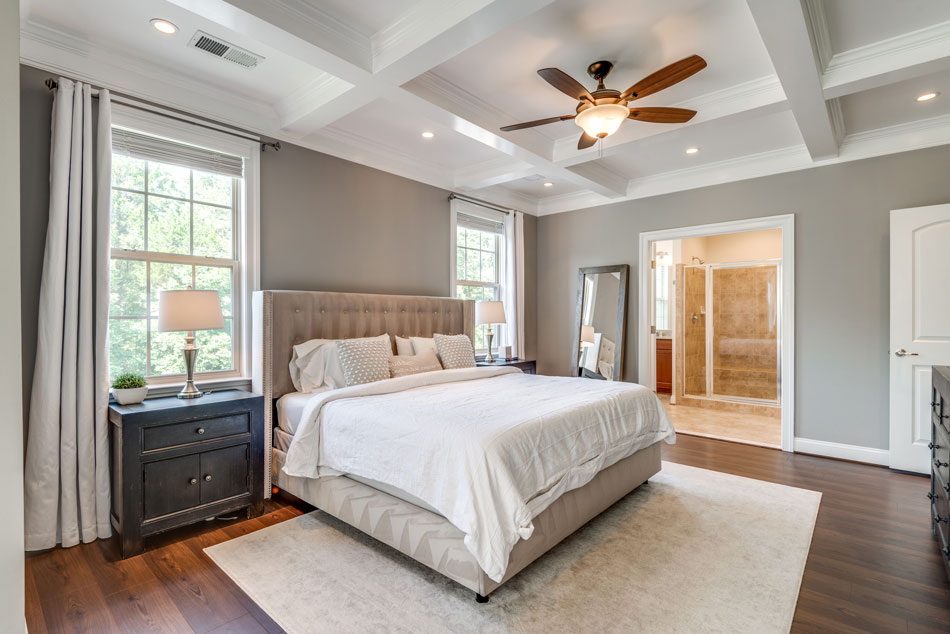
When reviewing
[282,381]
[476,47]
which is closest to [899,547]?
[476,47]

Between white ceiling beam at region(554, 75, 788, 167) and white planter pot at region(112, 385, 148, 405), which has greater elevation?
white ceiling beam at region(554, 75, 788, 167)

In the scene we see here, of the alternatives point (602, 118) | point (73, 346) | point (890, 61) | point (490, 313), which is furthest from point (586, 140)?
point (73, 346)

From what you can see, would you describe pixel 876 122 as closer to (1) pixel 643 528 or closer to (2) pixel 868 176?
(2) pixel 868 176

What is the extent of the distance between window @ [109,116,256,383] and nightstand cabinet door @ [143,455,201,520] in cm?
67

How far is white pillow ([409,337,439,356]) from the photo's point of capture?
3.96 m

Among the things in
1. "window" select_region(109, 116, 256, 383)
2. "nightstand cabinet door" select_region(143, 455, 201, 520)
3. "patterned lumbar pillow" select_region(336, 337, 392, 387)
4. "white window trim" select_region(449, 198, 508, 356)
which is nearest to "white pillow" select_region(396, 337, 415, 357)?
"patterned lumbar pillow" select_region(336, 337, 392, 387)

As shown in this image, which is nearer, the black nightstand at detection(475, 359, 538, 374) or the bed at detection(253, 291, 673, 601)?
the bed at detection(253, 291, 673, 601)

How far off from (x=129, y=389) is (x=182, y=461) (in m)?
0.50

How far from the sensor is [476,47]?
2.62 meters

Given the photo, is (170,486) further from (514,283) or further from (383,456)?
(514,283)

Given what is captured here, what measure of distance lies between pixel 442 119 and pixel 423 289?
185 cm

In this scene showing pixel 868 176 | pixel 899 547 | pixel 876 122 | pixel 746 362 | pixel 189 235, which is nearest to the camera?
pixel 899 547

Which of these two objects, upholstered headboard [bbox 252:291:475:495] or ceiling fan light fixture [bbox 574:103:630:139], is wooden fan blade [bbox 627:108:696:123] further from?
upholstered headboard [bbox 252:291:475:495]

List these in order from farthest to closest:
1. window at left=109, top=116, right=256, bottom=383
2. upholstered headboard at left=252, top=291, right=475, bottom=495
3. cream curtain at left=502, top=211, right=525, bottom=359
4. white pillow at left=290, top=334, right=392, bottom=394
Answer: cream curtain at left=502, top=211, right=525, bottom=359 → white pillow at left=290, top=334, right=392, bottom=394 → upholstered headboard at left=252, top=291, right=475, bottom=495 → window at left=109, top=116, right=256, bottom=383
